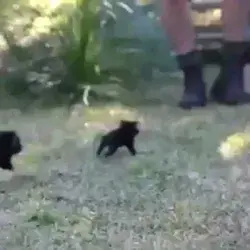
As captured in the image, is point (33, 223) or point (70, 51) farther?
point (70, 51)

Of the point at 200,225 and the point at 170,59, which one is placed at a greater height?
the point at 200,225

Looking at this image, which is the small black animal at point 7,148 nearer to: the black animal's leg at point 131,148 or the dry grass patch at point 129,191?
the dry grass patch at point 129,191

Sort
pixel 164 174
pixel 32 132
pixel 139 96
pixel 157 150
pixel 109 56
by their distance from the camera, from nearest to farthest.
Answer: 1. pixel 164 174
2. pixel 157 150
3. pixel 32 132
4. pixel 139 96
5. pixel 109 56

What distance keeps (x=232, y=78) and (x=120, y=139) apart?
2.55 feet

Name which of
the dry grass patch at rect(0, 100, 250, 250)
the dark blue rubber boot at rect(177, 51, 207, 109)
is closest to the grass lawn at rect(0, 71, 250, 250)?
the dry grass patch at rect(0, 100, 250, 250)

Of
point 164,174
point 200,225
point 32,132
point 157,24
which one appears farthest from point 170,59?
point 200,225

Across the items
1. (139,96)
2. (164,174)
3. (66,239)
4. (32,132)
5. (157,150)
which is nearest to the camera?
(66,239)

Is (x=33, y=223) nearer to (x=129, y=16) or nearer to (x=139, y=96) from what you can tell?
(x=139, y=96)

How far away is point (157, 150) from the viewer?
1.98 metres

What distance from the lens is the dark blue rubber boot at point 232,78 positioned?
2.54 m

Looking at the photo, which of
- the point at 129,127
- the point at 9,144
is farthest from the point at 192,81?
the point at 9,144

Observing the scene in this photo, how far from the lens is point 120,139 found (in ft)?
6.32

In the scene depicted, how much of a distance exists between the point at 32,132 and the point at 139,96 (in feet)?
2.03

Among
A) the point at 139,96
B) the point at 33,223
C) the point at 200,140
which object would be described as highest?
the point at 33,223
